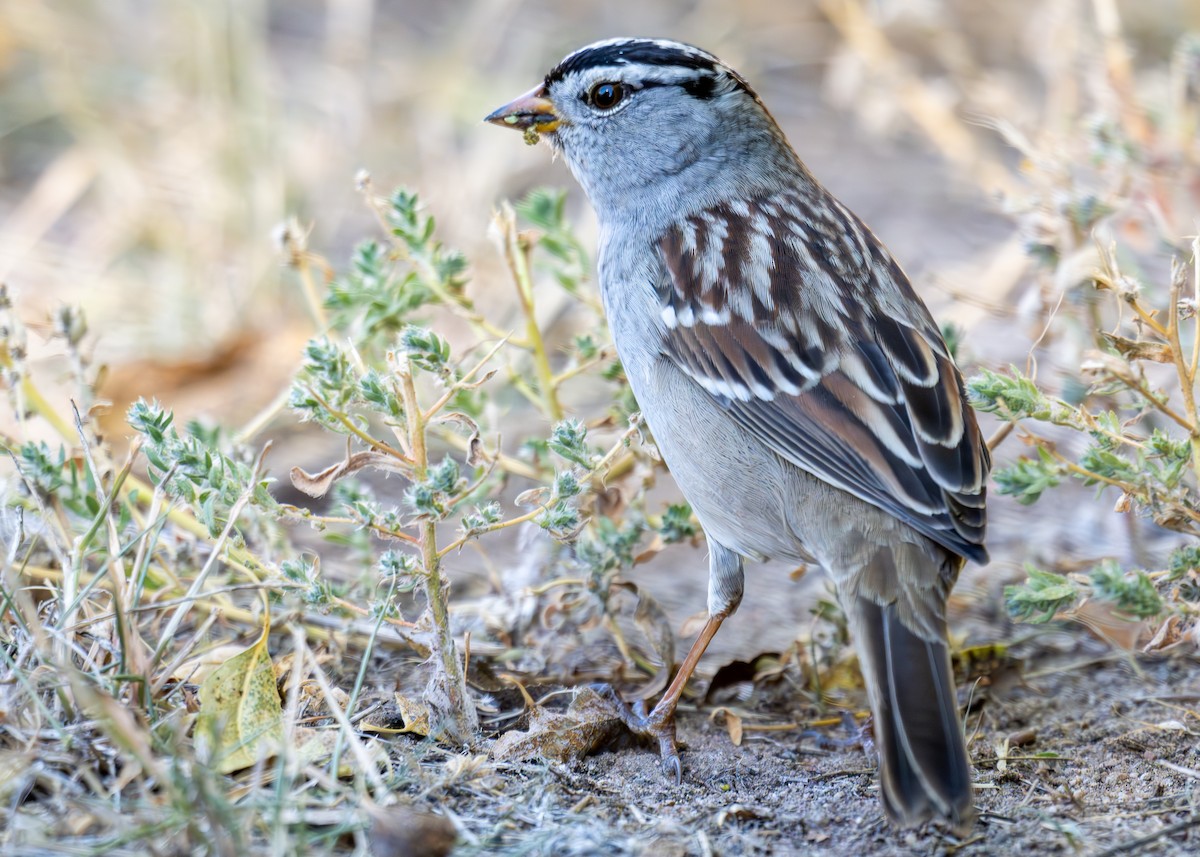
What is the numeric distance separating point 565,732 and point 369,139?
4.03 metres

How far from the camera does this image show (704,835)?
2283 mm

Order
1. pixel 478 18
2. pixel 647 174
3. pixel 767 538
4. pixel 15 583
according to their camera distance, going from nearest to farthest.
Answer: pixel 15 583 < pixel 767 538 < pixel 647 174 < pixel 478 18

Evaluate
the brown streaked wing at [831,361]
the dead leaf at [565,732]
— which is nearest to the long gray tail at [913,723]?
the brown streaked wing at [831,361]

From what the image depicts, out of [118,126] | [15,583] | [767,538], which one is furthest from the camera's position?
[118,126]

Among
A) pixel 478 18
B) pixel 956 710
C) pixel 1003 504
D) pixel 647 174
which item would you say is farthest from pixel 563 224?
pixel 478 18

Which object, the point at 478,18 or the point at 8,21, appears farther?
the point at 478,18

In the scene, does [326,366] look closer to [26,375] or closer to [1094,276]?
[26,375]

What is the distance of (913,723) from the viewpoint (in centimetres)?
232

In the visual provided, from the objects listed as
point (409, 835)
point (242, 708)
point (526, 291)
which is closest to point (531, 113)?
point (526, 291)

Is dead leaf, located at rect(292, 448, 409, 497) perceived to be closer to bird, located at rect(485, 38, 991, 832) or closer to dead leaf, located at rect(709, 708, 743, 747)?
bird, located at rect(485, 38, 991, 832)

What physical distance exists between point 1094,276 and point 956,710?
3.06 ft

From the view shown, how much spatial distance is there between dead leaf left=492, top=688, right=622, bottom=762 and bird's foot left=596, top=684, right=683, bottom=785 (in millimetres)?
42

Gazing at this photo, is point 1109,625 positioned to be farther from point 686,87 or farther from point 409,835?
point 409,835

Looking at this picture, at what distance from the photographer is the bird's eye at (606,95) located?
11.4 ft
